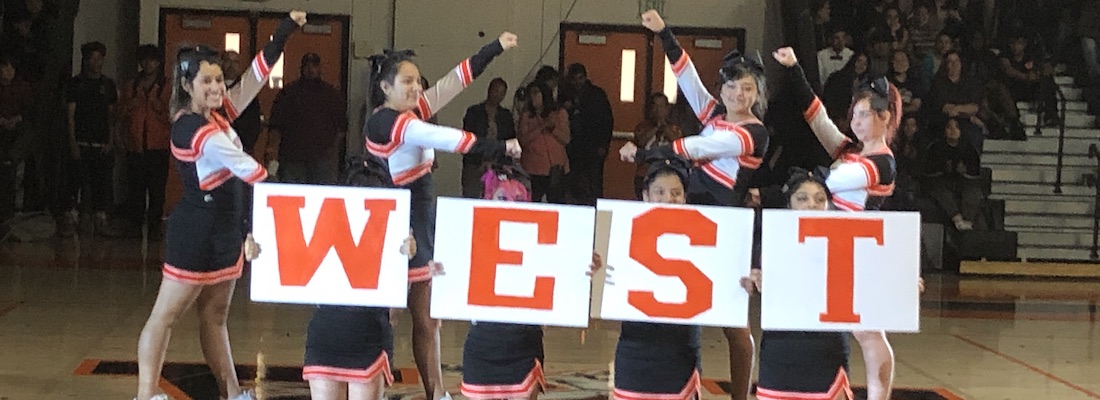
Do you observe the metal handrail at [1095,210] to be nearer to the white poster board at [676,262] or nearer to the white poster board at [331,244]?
the white poster board at [676,262]

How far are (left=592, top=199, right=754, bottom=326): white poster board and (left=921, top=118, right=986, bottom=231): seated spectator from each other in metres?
8.27

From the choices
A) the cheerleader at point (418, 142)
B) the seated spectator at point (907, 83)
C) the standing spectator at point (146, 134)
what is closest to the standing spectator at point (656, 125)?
the seated spectator at point (907, 83)

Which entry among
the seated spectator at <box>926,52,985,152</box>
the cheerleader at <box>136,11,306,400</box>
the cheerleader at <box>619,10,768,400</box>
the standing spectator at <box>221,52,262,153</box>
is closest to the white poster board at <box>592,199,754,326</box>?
the cheerleader at <box>619,10,768,400</box>

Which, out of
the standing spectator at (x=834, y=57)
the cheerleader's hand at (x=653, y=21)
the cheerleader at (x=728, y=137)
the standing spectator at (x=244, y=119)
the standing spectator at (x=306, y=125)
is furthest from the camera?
the standing spectator at (x=834, y=57)

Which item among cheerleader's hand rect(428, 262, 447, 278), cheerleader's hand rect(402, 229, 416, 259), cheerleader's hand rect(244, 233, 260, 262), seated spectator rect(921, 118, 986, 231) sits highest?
Result: seated spectator rect(921, 118, 986, 231)

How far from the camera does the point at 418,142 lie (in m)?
5.36

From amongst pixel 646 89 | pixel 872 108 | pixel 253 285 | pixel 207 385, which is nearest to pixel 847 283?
pixel 872 108

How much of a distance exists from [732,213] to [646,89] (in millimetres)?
10675

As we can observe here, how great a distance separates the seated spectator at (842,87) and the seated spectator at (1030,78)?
94.9 inches

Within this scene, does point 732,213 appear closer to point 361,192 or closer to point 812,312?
point 812,312

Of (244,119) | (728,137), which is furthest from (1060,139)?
(728,137)

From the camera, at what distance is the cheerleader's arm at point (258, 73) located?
5.83 meters

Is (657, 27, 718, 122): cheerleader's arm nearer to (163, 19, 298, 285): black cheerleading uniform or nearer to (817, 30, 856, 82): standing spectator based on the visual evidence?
(163, 19, 298, 285): black cheerleading uniform

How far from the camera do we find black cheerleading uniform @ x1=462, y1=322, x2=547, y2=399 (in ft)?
16.1
